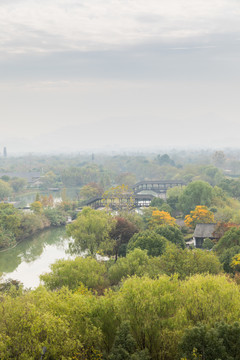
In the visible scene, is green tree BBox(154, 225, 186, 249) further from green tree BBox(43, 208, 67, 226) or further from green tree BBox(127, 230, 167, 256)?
green tree BBox(43, 208, 67, 226)

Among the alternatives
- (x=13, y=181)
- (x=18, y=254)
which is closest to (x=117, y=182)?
(x=13, y=181)

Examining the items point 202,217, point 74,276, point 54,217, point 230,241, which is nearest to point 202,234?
point 202,217

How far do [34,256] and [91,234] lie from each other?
793cm

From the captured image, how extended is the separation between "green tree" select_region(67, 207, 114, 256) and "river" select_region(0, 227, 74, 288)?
2.24 metres

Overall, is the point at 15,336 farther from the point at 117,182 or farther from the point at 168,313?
the point at 117,182

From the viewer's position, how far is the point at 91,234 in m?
27.7

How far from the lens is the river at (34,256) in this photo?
27.6m

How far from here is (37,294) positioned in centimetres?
1354

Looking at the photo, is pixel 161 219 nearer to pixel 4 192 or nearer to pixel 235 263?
pixel 235 263

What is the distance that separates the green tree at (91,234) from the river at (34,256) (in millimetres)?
2243

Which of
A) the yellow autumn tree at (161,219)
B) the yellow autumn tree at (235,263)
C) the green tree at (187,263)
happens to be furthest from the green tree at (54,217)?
the yellow autumn tree at (235,263)

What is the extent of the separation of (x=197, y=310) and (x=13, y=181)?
70.5m

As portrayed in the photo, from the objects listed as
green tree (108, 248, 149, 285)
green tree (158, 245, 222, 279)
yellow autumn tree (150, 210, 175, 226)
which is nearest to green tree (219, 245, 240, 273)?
green tree (158, 245, 222, 279)

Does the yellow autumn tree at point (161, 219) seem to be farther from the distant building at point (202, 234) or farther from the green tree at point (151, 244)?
the green tree at point (151, 244)
